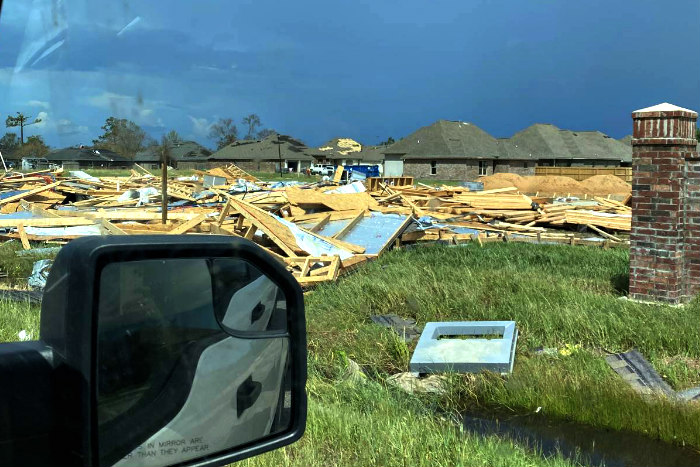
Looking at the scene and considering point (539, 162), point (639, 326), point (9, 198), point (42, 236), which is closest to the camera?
point (639, 326)

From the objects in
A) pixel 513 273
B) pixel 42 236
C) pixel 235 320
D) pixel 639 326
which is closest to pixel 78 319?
pixel 235 320

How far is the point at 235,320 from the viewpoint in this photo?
1.81 meters

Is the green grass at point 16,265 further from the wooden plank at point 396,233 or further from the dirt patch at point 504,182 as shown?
the dirt patch at point 504,182

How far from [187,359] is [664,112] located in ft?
29.1

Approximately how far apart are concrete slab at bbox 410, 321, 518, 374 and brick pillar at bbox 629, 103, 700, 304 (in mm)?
2428

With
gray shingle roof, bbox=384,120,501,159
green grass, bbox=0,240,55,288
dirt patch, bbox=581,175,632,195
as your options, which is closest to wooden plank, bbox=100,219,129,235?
green grass, bbox=0,240,55,288

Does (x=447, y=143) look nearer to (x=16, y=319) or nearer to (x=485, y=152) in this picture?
(x=485, y=152)

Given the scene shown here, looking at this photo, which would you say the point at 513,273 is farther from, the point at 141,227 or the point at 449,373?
the point at 141,227

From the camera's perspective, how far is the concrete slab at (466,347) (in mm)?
6996

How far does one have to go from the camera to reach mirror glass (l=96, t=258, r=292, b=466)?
156cm

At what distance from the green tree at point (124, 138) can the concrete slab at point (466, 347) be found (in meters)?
4.55

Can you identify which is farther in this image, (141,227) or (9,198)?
(9,198)

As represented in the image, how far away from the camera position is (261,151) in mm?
97438

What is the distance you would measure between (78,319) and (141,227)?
48.7 feet
